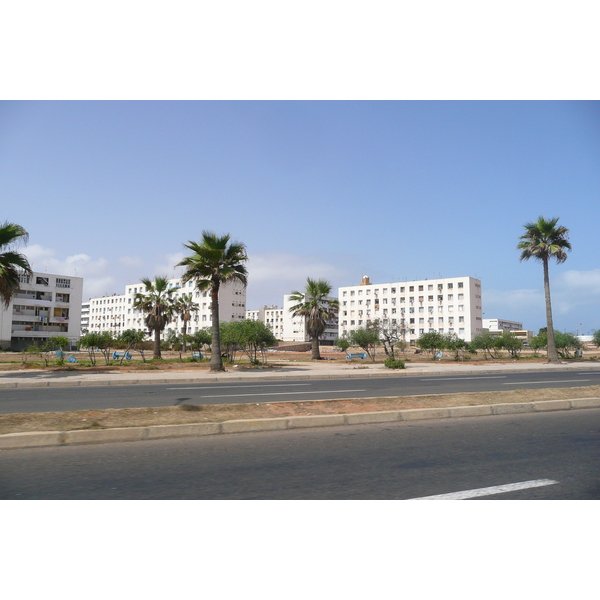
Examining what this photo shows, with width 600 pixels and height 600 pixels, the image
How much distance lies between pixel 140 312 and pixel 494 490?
430 feet

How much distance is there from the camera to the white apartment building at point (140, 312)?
4614 inches

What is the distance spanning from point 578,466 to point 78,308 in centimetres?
8510

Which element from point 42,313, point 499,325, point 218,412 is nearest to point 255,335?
point 218,412

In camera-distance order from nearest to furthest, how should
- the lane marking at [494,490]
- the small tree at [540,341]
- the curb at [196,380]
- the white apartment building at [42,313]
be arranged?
the lane marking at [494,490]
the curb at [196,380]
the small tree at [540,341]
the white apartment building at [42,313]

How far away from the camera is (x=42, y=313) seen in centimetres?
7575

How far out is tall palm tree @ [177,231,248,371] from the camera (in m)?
24.3

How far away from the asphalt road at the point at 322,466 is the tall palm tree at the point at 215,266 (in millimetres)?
17302

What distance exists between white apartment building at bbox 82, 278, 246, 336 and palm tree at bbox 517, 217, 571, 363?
7502 cm

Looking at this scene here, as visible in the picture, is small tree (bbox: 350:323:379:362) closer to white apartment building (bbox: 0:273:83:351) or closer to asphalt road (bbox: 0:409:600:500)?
asphalt road (bbox: 0:409:600:500)

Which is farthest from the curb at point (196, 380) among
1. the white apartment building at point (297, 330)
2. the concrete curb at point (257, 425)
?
the white apartment building at point (297, 330)

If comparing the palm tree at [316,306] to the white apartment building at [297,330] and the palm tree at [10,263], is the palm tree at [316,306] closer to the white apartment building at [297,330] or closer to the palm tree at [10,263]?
the palm tree at [10,263]

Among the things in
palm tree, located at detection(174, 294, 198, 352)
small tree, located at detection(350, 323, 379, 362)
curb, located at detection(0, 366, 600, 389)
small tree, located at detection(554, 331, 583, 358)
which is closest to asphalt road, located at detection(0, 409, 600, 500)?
curb, located at detection(0, 366, 600, 389)

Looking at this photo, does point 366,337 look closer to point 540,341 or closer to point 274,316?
point 540,341

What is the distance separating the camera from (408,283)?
4584 inches
